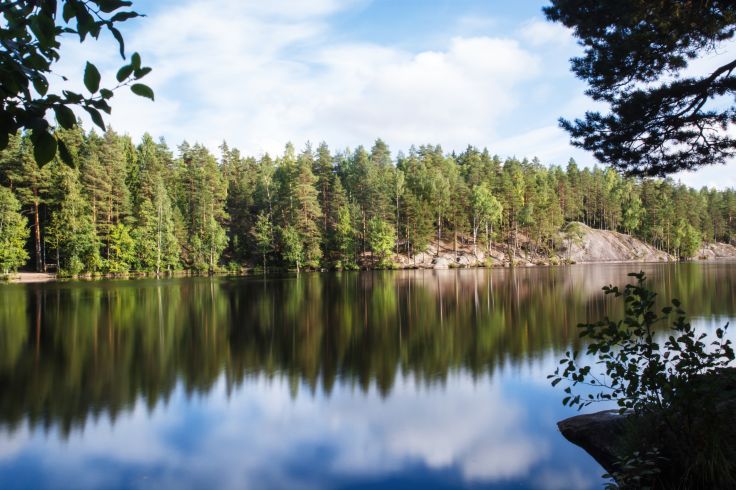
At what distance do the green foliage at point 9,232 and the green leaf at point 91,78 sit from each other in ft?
169

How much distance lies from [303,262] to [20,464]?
172 feet

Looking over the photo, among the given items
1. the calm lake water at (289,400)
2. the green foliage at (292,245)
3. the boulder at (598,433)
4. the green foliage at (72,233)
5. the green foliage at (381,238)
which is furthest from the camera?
the green foliage at (381,238)

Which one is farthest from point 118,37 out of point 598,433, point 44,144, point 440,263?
point 440,263

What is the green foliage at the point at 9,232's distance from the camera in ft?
142

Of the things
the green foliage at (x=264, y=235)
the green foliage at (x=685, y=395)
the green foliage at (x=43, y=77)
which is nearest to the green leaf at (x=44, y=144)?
the green foliage at (x=43, y=77)

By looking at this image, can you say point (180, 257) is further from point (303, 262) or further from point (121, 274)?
point (303, 262)

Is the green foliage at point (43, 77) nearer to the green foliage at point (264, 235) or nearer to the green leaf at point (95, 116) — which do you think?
Answer: the green leaf at point (95, 116)

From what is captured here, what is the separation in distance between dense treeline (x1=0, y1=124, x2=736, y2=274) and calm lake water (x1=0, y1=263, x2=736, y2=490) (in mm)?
29219

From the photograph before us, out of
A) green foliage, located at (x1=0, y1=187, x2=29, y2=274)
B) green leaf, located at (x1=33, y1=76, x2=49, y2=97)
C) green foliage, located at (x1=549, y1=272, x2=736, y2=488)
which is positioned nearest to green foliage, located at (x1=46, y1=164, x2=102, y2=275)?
green foliage, located at (x1=0, y1=187, x2=29, y2=274)

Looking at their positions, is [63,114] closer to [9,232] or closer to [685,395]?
[685,395]

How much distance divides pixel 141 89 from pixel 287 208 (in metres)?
60.9

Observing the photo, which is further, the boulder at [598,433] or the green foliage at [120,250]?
the green foliage at [120,250]

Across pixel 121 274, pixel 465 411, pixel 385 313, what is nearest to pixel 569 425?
pixel 465 411

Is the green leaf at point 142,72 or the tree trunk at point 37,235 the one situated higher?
the tree trunk at point 37,235
